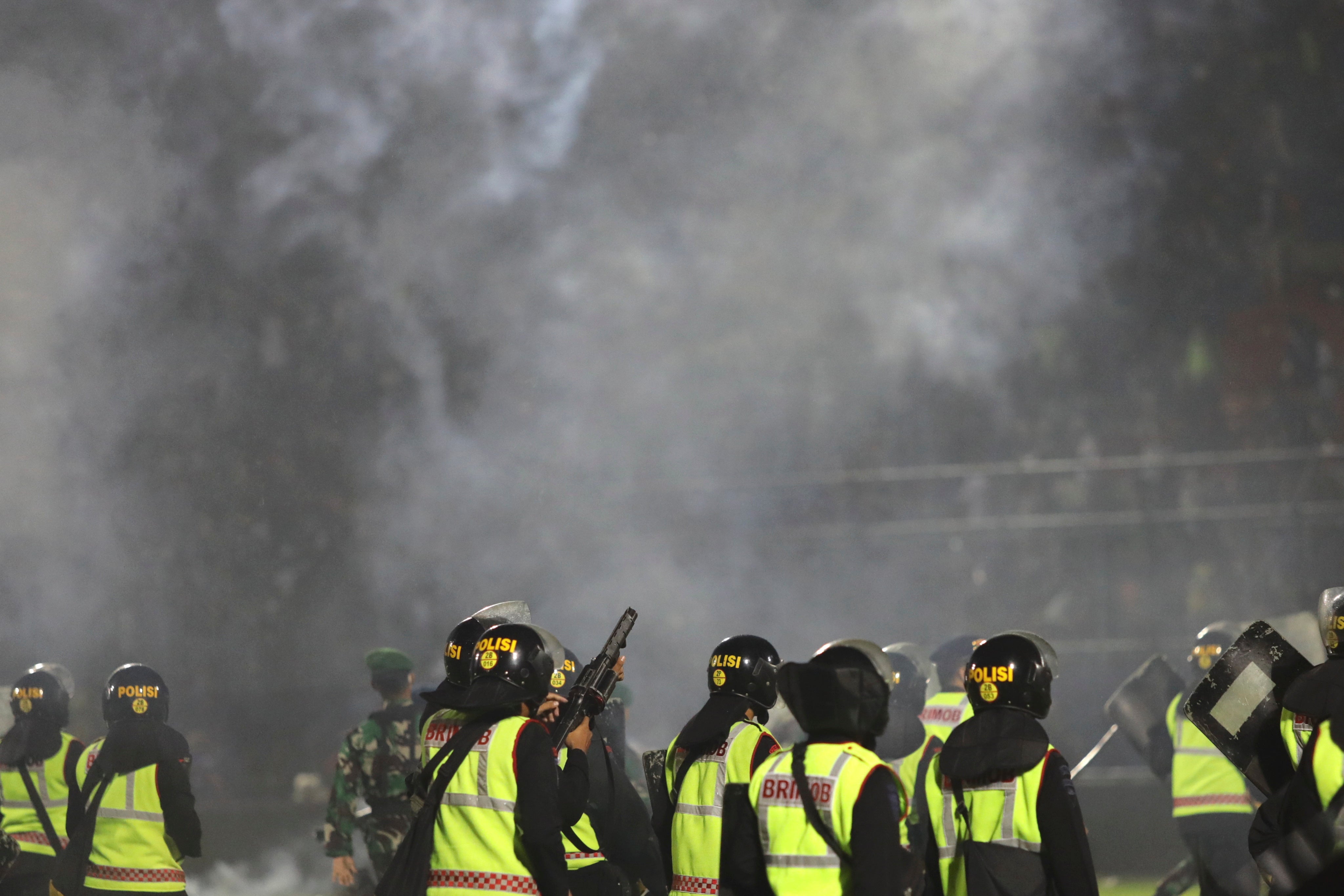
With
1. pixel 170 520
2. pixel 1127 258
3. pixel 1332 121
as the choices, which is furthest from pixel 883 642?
pixel 170 520

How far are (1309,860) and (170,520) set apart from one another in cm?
1198

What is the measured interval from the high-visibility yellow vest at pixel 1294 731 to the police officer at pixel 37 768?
396 cm

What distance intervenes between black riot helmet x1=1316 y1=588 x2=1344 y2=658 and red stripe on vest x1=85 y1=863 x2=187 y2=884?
3.39m

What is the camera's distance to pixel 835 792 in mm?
2430

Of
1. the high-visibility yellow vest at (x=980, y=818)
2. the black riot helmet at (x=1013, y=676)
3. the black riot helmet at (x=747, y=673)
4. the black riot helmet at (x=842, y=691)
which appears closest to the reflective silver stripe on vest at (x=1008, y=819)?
the high-visibility yellow vest at (x=980, y=818)

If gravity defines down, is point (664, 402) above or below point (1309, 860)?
above

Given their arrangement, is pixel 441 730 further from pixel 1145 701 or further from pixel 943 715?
pixel 1145 701

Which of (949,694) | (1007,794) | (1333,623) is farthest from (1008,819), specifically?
(949,694)

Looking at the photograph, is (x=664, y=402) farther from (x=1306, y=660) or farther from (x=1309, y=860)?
(x=1309, y=860)

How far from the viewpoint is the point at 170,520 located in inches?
500

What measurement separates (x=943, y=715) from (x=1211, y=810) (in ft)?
4.63

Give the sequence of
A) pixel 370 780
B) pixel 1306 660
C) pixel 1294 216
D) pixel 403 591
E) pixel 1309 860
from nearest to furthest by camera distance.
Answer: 1. pixel 1309 860
2. pixel 1306 660
3. pixel 370 780
4. pixel 1294 216
5. pixel 403 591

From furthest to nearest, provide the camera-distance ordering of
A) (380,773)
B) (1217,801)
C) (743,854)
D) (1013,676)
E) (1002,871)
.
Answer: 1. (380,773)
2. (1217,801)
3. (1013,676)
4. (1002,871)
5. (743,854)

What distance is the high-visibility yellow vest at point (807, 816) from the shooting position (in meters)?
2.43
